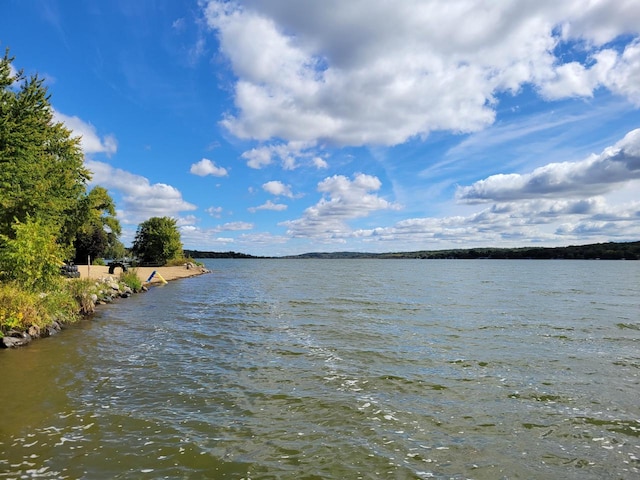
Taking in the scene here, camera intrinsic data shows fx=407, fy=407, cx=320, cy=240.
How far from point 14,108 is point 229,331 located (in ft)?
50.7

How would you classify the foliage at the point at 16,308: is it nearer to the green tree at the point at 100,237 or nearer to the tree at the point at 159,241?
the green tree at the point at 100,237

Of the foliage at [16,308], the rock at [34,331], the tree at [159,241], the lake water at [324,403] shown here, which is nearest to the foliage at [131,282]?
the lake water at [324,403]

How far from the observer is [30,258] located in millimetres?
16828

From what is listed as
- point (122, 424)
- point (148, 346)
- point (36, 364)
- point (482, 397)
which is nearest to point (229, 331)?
point (148, 346)

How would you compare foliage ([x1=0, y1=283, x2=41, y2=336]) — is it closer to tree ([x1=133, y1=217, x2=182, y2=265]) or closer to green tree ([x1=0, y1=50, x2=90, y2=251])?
green tree ([x1=0, y1=50, x2=90, y2=251])

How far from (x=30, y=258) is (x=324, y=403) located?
48.2ft

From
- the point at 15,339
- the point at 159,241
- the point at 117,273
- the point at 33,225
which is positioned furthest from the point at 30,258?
the point at 159,241

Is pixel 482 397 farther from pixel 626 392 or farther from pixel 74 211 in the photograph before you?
pixel 74 211

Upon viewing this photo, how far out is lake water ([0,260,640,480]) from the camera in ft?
20.9

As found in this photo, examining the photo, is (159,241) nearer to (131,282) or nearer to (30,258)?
(131,282)

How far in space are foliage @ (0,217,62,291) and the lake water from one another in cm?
264

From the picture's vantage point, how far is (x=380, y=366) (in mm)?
11914

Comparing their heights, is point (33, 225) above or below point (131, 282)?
above

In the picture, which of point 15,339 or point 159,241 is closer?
point 15,339
